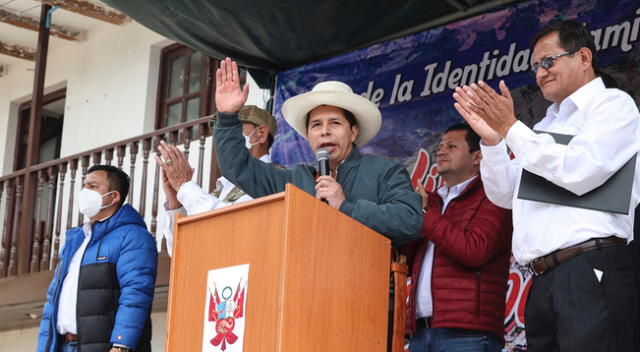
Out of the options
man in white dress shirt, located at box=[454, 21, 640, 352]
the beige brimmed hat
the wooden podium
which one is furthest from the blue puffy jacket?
man in white dress shirt, located at box=[454, 21, 640, 352]

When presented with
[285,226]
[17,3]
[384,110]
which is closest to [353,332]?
[285,226]

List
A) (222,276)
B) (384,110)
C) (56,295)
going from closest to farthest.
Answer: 1. (222,276)
2. (56,295)
3. (384,110)

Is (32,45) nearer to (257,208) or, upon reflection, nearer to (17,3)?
(17,3)

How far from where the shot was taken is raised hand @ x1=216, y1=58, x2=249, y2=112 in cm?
353

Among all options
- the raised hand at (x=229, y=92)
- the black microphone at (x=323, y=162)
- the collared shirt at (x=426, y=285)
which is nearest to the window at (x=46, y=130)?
the raised hand at (x=229, y=92)

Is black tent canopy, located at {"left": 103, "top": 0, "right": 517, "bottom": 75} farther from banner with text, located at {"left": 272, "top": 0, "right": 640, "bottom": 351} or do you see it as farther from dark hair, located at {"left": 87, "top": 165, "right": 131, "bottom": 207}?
dark hair, located at {"left": 87, "top": 165, "right": 131, "bottom": 207}

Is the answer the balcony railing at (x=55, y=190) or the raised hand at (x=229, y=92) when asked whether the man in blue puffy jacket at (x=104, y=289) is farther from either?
the balcony railing at (x=55, y=190)

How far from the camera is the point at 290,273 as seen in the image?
2627mm

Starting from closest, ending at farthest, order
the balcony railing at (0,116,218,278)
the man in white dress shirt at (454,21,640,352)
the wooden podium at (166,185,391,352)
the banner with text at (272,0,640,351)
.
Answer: the wooden podium at (166,185,391,352), the man in white dress shirt at (454,21,640,352), the banner with text at (272,0,640,351), the balcony railing at (0,116,218,278)

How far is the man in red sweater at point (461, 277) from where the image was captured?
3.57 m

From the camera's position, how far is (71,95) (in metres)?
10.6

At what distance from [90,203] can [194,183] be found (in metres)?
0.82

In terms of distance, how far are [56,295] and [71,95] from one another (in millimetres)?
6427

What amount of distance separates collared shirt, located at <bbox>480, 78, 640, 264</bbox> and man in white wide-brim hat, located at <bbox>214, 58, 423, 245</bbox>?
1.43 feet
